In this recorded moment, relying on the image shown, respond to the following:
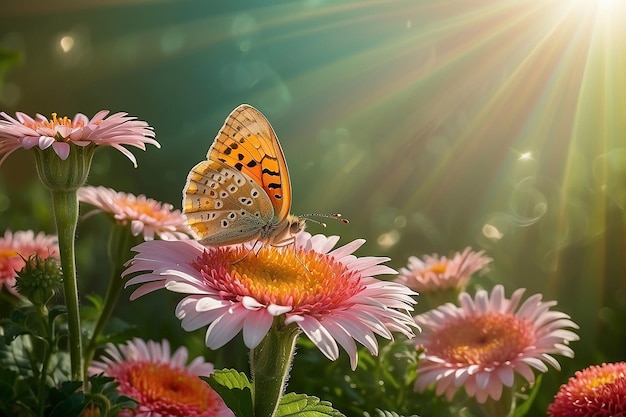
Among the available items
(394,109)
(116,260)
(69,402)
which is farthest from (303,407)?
(394,109)

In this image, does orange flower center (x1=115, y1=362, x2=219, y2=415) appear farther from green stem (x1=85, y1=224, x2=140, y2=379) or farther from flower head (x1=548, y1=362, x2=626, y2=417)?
flower head (x1=548, y1=362, x2=626, y2=417)

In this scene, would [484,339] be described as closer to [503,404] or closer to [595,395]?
[503,404]

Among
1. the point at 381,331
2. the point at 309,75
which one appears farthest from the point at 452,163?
the point at 381,331

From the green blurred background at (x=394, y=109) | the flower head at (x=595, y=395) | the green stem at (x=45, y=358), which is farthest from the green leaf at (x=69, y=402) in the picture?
the green blurred background at (x=394, y=109)

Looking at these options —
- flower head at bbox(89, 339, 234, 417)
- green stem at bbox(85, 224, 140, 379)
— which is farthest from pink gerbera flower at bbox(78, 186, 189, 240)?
flower head at bbox(89, 339, 234, 417)

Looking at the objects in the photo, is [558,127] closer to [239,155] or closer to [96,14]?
[239,155]
